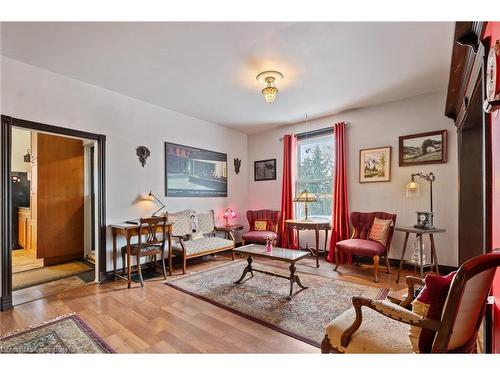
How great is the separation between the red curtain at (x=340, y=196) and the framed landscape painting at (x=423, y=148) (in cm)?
90

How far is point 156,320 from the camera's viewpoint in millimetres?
2283

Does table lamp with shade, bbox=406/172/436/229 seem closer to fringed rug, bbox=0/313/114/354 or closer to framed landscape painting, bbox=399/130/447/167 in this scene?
framed landscape painting, bbox=399/130/447/167

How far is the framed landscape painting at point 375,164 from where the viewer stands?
4047 mm

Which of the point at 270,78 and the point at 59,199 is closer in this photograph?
the point at 270,78

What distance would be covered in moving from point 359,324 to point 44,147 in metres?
5.18

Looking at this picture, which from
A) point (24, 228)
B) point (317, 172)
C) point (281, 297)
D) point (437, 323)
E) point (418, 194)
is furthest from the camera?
point (317, 172)

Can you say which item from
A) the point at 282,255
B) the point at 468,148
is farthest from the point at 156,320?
the point at 468,148

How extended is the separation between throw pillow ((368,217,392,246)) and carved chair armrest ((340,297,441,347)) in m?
2.67

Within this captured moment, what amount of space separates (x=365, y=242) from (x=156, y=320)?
2.96 meters

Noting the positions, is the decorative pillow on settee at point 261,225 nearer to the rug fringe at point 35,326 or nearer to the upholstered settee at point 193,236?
the upholstered settee at point 193,236

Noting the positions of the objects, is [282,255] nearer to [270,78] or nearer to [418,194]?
[270,78]

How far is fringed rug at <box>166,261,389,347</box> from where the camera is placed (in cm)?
222
